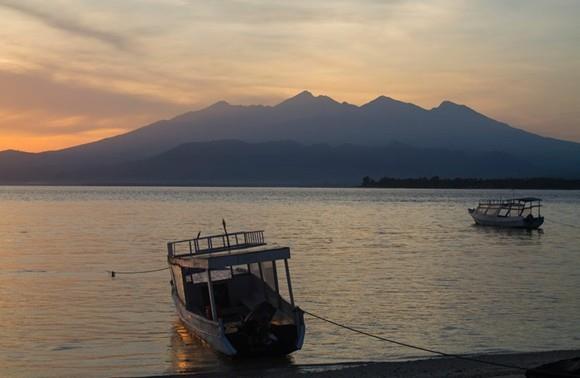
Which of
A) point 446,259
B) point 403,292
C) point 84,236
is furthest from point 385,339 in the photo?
point 84,236

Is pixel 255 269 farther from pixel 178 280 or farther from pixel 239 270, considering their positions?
pixel 178 280

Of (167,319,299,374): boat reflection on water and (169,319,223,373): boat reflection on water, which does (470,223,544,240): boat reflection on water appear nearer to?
(169,319,223,373): boat reflection on water

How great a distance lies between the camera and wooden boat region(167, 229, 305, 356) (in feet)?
51.4

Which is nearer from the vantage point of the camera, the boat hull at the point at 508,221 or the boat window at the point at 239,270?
the boat window at the point at 239,270

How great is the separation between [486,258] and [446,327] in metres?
20.1

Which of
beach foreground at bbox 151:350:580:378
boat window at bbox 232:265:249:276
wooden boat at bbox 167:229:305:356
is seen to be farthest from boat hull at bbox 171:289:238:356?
boat window at bbox 232:265:249:276

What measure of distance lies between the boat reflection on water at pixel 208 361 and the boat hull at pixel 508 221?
50.0 m

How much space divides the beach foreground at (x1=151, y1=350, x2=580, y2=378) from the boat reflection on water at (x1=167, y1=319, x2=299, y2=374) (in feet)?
0.93

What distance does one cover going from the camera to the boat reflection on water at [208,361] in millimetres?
15352

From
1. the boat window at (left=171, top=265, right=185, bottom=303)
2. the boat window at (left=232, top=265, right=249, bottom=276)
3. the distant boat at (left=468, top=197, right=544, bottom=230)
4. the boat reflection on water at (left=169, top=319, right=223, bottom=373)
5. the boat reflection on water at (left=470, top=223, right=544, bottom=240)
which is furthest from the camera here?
the distant boat at (left=468, top=197, right=544, bottom=230)

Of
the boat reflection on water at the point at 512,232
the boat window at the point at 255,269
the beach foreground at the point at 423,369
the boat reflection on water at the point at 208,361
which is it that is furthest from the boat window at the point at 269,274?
the boat reflection on water at the point at 512,232

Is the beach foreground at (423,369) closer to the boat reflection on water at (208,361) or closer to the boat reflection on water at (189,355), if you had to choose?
the boat reflection on water at (208,361)

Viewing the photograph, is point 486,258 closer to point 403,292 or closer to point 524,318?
point 403,292

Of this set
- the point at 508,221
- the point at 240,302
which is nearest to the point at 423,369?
the point at 240,302
